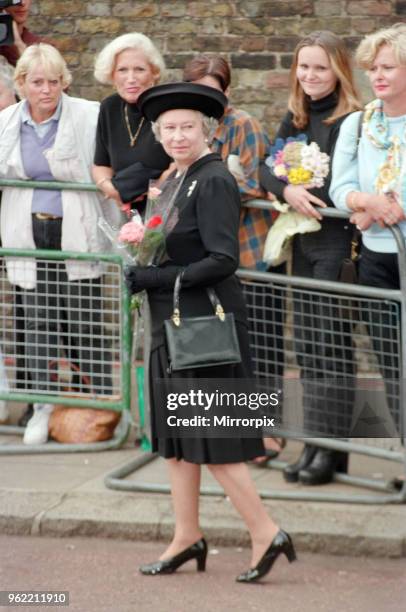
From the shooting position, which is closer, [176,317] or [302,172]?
[176,317]

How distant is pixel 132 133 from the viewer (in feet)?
22.8

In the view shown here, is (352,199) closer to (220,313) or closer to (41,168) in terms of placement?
(220,313)

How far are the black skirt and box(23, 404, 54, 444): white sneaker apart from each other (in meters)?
1.88

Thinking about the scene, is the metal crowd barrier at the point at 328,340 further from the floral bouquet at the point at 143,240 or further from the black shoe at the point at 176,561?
the floral bouquet at the point at 143,240

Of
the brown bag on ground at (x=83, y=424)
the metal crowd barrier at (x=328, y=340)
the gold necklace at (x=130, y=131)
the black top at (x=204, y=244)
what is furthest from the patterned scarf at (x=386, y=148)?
the brown bag on ground at (x=83, y=424)

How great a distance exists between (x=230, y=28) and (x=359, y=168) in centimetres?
334

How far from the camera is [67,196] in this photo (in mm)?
7250

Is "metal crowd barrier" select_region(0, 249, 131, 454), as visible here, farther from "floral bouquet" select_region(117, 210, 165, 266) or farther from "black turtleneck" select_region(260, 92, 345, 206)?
"floral bouquet" select_region(117, 210, 165, 266)

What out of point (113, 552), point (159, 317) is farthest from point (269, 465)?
point (159, 317)

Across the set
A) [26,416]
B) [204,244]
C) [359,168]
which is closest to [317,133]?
[359,168]

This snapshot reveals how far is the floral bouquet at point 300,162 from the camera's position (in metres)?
6.38

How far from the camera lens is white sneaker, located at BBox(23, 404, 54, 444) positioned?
7438 mm

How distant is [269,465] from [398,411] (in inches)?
36.3

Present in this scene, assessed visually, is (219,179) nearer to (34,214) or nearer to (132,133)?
(132,133)
